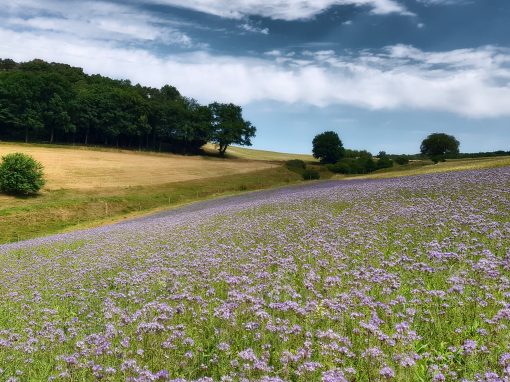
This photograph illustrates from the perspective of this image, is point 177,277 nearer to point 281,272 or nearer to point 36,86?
point 281,272

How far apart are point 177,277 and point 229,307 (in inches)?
113

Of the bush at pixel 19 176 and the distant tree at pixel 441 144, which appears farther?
the distant tree at pixel 441 144

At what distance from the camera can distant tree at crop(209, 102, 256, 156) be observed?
4262 inches

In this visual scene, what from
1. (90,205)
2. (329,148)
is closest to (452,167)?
(90,205)

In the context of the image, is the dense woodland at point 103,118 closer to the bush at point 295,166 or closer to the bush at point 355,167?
the bush at point 295,166

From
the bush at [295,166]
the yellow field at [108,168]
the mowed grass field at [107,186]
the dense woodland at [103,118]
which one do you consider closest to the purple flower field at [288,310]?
the mowed grass field at [107,186]

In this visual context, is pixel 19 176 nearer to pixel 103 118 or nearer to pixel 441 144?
pixel 103 118

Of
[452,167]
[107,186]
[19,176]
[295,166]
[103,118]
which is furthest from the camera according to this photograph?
[103,118]

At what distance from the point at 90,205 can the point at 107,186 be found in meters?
11.4

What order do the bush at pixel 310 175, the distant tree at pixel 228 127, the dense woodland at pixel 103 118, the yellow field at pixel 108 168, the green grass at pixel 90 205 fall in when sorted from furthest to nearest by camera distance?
the distant tree at pixel 228 127
the dense woodland at pixel 103 118
the bush at pixel 310 175
the yellow field at pixel 108 168
the green grass at pixel 90 205

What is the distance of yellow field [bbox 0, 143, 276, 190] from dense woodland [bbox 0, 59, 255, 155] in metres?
12.0

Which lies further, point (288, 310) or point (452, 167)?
point (452, 167)

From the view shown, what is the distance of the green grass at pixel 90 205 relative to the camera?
119 feet

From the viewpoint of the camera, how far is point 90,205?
142 feet
